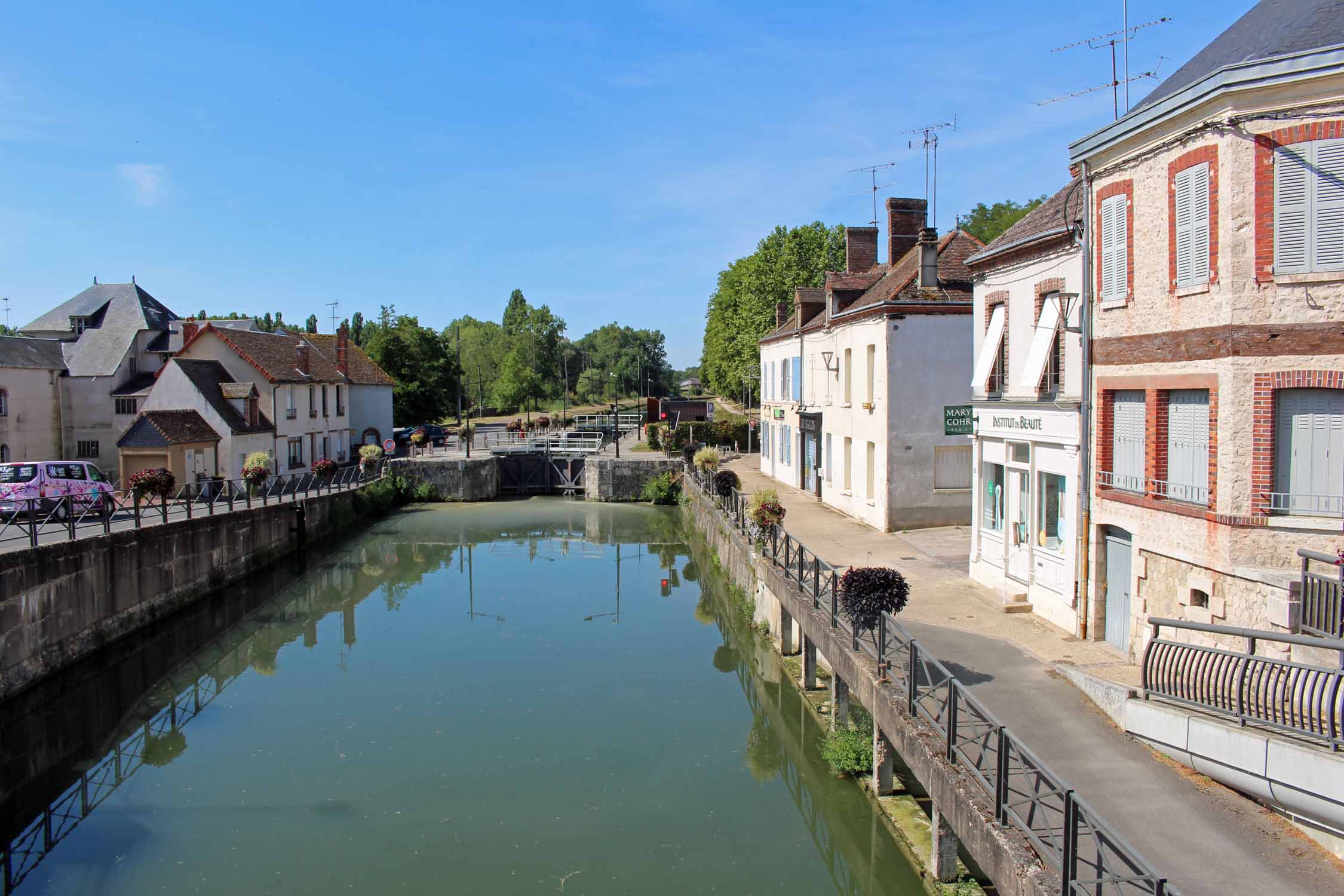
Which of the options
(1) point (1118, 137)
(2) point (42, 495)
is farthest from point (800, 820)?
(2) point (42, 495)

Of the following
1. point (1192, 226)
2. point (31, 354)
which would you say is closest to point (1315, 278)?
point (1192, 226)

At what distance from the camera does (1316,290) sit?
26.3ft

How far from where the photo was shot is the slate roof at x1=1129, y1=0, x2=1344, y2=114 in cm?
818

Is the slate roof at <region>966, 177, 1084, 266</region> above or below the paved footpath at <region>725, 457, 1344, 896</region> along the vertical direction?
above

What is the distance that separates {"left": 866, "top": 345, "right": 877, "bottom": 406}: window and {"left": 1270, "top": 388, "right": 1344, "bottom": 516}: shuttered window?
13007 millimetres

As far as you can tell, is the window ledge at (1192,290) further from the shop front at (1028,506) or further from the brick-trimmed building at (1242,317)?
the shop front at (1028,506)

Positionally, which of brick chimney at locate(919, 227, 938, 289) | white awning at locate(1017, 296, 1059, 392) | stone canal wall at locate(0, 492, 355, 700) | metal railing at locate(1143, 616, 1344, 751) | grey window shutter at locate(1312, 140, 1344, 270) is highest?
brick chimney at locate(919, 227, 938, 289)

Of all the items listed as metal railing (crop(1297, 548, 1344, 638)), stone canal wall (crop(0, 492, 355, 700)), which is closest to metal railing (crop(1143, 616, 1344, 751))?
metal railing (crop(1297, 548, 1344, 638))

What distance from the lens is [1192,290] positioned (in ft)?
29.3

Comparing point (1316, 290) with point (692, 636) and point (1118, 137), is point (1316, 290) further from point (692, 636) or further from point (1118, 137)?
point (692, 636)

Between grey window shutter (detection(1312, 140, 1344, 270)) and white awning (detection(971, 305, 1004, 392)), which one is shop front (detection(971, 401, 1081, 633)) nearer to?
white awning (detection(971, 305, 1004, 392))

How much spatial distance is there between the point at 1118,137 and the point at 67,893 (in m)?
13.9

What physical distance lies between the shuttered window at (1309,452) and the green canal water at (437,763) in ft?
16.9

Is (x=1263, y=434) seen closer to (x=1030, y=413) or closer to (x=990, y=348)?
(x=1030, y=413)
